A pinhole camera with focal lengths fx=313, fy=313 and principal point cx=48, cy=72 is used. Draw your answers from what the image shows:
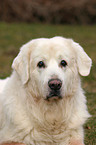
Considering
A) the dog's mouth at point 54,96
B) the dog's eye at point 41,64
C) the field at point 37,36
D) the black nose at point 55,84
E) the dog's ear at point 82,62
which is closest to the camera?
the black nose at point 55,84

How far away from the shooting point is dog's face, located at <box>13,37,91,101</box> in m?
4.02

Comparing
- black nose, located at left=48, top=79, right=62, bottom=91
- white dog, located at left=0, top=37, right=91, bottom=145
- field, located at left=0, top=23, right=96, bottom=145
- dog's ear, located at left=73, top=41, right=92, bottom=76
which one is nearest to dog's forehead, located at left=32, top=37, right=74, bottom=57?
white dog, located at left=0, top=37, right=91, bottom=145

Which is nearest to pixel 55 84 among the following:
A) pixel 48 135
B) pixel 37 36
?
pixel 48 135

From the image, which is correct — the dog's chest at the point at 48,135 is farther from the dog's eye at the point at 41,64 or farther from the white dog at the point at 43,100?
the dog's eye at the point at 41,64

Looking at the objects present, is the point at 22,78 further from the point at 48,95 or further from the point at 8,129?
the point at 8,129

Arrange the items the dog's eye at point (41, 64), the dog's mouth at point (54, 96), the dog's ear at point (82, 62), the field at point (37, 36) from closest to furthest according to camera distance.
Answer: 1. the dog's mouth at point (54, 96)
2. the dog's eye at point (41, 64)
3. the dog's ear at point (82, 62)
4. the field at point (37, 36)

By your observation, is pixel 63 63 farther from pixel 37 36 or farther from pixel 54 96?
pixel 37 36

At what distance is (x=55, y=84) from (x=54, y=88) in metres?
0.08

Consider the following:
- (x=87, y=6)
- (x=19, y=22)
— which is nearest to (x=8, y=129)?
(x=19, y=22)

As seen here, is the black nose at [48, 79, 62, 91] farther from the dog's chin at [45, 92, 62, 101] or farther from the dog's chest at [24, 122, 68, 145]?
the dog's chest at [24, 122, 68, 145]

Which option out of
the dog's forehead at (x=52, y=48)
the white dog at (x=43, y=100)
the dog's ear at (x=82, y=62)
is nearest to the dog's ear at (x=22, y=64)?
the white dog at (x=43, y=100)

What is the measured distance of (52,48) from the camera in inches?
165

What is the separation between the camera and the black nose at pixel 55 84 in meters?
3.84

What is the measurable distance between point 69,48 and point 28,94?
855 mm
